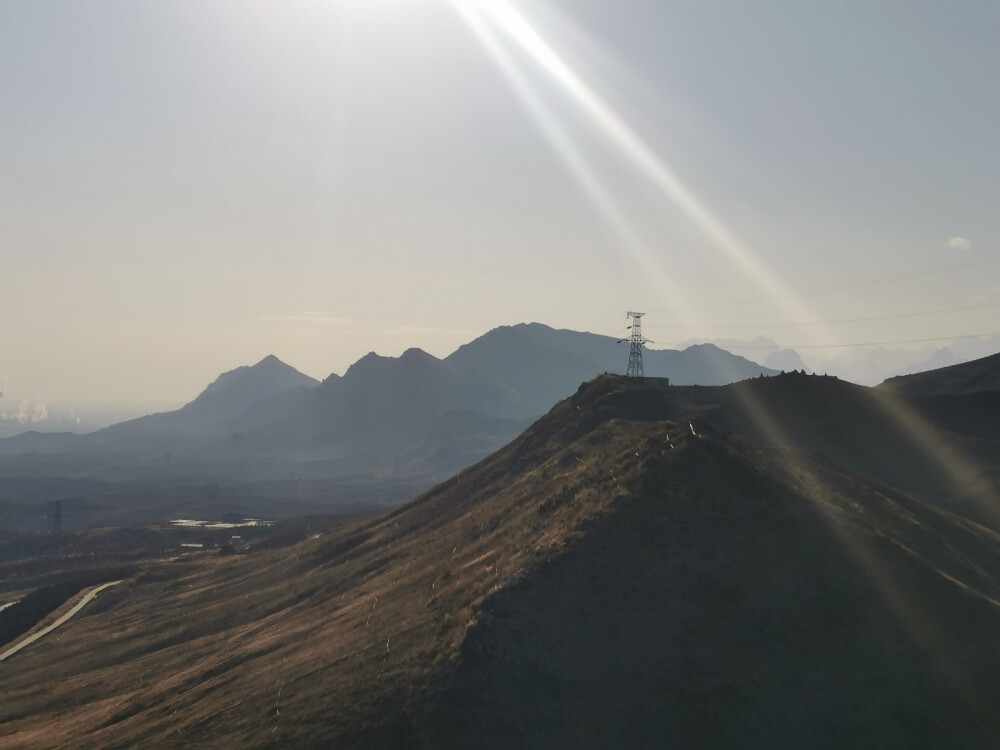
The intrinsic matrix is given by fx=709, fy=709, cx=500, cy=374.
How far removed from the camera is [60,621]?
257 ft

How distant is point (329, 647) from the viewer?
3212 cm

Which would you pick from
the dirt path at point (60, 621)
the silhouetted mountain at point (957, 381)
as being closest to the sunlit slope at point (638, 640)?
the dirt path at point (60, 621)

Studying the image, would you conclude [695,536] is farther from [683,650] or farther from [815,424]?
[815,424]

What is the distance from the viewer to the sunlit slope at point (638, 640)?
23359mm

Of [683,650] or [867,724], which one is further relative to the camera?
[683,650]

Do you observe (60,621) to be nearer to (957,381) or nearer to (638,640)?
(638,640)

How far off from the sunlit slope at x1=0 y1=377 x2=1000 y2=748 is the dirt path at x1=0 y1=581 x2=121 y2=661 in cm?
2619

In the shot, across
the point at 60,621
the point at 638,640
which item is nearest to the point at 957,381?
the point at 638,640

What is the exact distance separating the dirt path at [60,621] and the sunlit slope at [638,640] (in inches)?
1031

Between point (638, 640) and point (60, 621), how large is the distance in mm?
76828

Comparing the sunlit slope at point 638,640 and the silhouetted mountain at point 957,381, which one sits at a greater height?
the silhouetted mountain at point 957,381

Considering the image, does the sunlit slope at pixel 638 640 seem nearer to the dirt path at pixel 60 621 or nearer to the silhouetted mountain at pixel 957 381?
the dirt path at pixel 60 621

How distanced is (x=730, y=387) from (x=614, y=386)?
20639 millimetres

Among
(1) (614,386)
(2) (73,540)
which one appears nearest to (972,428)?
(1) (614,386)
